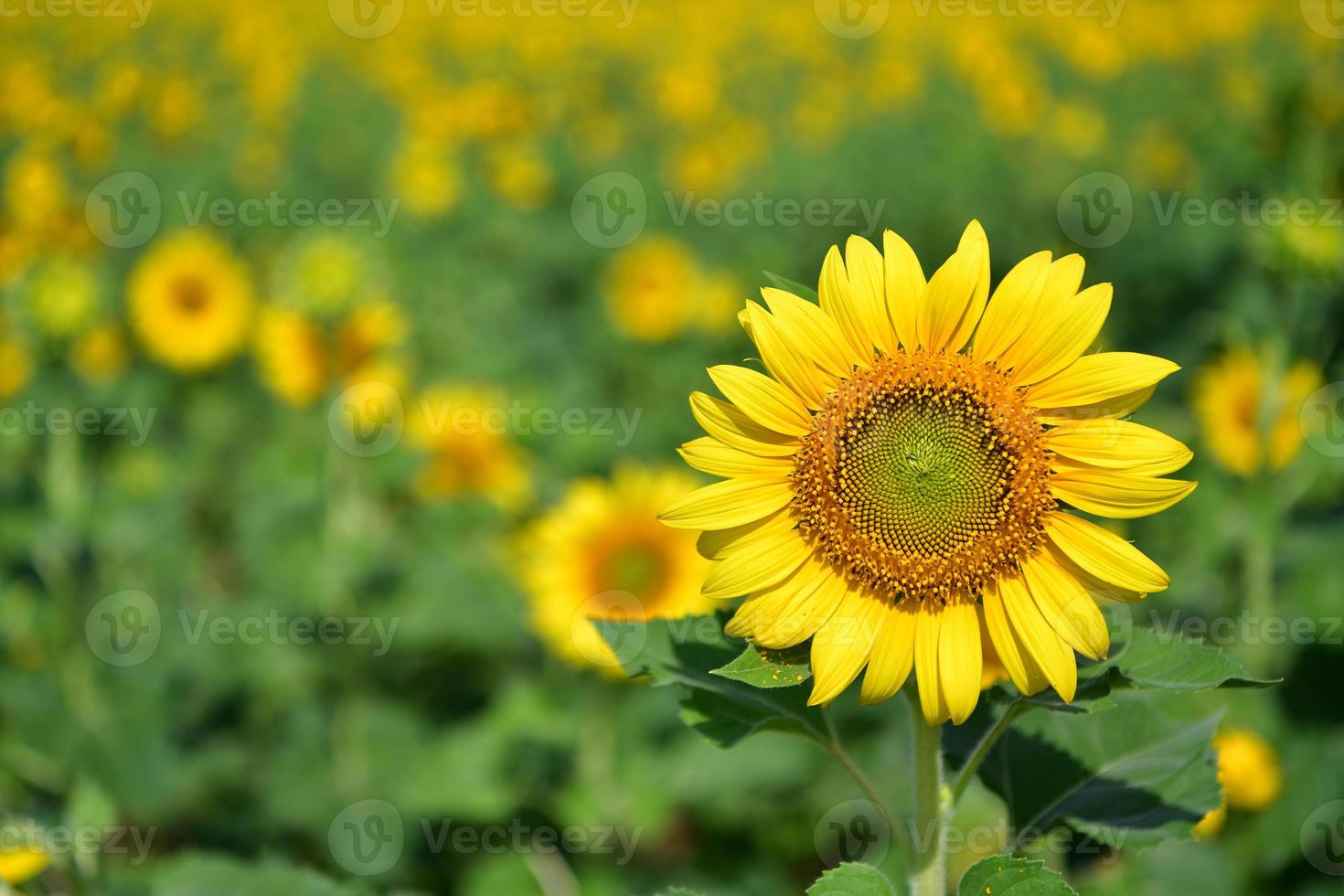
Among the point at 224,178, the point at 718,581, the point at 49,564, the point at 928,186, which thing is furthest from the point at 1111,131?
the point at 718,581

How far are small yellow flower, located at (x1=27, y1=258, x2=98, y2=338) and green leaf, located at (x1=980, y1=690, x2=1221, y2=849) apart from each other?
3695 mm

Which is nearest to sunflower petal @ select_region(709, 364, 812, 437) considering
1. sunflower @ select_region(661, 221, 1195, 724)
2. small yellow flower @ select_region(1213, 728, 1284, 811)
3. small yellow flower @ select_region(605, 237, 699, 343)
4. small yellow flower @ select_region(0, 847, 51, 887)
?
sunflower @ select_region(661, 221, 1195, 724)

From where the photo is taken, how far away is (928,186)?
24.9ft

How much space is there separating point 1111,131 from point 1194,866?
26.2ft

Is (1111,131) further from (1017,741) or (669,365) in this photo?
(1017,741)

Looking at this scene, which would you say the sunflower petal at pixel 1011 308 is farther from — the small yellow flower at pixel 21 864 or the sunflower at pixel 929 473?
the small yellow flower at pixel 21 864

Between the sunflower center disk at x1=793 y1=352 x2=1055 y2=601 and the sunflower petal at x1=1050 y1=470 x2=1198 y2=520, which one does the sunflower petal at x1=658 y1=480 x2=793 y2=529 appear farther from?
the sunflower petal at x1=1050 y1=470 x2=1198 y2=520

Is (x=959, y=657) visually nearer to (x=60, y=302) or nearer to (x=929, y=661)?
(x=929, y=661)

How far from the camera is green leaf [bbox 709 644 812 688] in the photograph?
4.36 feet

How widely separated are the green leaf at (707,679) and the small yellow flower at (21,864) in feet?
3.89

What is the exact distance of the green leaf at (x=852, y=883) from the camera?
1.31m

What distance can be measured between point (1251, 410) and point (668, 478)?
2.34 m

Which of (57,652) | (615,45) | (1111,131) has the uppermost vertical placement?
(615,45)

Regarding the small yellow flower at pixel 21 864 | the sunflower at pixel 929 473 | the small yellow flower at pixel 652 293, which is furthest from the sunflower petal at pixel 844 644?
the small yellow flower at pixel 652 293
